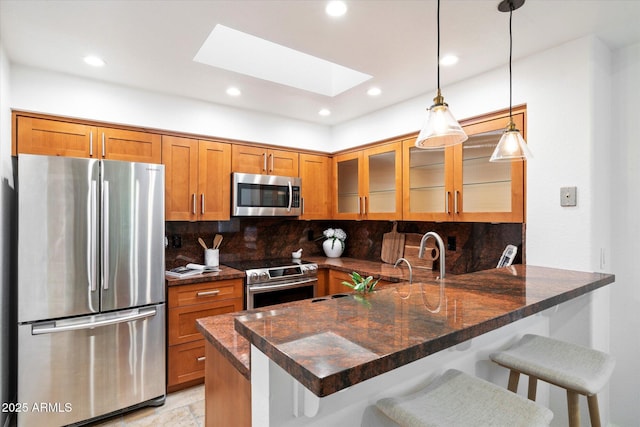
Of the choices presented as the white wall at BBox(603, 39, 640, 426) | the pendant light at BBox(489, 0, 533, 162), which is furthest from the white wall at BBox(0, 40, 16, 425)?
the white wall at BBox(603, 39, 640, 426)

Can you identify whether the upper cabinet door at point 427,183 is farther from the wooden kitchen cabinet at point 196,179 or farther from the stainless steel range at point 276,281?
the wooden kitchen cabinet at point 196,179

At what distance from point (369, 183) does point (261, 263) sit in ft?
4.48

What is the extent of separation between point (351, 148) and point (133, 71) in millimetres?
2102

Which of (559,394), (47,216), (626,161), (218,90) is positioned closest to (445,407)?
(559,394)

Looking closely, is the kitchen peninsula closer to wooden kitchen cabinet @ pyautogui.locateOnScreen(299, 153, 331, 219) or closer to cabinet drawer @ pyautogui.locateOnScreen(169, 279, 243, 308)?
cabinet drawer @ pyautogui.locateOnScreen(169, 279, 243, 308)

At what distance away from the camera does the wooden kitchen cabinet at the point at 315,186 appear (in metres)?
3.67

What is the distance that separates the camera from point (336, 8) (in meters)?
1.66

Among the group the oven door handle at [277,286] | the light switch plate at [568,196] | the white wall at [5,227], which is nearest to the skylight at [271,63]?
the white wall at [5,227]

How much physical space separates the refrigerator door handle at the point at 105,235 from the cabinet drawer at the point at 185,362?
2.55 feet

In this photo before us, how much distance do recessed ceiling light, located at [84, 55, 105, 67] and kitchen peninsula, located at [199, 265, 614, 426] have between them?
1914 mm

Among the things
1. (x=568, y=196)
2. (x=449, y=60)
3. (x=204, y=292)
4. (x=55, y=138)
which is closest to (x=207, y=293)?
(x=204, y=292)

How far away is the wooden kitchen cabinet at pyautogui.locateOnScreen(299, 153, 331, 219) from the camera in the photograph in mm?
3670

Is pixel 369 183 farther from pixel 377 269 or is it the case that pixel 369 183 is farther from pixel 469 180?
pixel 469 180

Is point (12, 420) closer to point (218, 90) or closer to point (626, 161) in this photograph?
point (218, 90)
